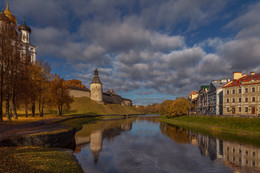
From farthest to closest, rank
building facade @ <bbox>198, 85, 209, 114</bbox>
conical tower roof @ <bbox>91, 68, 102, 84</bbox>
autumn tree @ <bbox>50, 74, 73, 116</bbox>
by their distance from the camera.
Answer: conical tower roof @ <bbox>91, 68, 102, 84</bbox>, building facade @ <bbox>198, 85, 209, 114</bbox>, autumn tree @ <bbox>50, 74, 73, 116</bbox>

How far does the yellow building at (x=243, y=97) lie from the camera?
4575 cm

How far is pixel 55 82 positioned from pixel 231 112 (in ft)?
184

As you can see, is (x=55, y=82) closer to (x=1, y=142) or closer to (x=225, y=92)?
(x=1, y=142)

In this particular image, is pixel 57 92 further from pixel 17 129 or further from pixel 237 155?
pixel 237 155

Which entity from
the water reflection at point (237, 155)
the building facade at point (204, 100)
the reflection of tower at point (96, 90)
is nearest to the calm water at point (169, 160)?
the water reflection at point (237, 155)

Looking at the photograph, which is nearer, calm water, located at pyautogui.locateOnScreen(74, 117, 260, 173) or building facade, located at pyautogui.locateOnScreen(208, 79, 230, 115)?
calm water, located at pyautogui.locateOnScreen(74, 117, 260, 173)

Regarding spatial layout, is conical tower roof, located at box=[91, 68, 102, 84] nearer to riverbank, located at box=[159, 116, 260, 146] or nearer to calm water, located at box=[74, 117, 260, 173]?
riverbank, located at box=[159, 116, 260, 146]

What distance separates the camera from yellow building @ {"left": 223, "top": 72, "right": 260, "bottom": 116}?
150ft

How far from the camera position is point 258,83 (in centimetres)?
4512

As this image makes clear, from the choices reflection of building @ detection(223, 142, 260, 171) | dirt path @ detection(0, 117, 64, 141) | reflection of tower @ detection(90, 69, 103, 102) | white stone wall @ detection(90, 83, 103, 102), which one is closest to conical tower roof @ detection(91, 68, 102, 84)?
reflection of tower @ detection(90, 69, 103, 102)

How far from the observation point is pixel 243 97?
1913 inches

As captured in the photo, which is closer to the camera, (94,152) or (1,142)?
(1,142)

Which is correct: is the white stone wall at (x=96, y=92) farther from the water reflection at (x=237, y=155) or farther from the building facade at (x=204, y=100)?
the water reflection at (x=237, y=155)

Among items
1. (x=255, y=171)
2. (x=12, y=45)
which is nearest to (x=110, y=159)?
(x=255, y=171)
